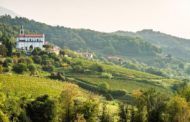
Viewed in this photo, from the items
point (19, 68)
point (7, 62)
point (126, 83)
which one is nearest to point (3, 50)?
point (7, 62)

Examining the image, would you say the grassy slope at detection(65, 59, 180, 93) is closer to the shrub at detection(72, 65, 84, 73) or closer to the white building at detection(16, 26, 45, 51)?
the shrub at detection(72, 65, 84, 73)

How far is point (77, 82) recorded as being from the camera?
133375 mm

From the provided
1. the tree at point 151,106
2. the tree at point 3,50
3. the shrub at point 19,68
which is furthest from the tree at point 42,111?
the tree at point 3,50

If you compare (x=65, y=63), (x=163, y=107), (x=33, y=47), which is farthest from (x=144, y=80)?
(x=163, y=107)

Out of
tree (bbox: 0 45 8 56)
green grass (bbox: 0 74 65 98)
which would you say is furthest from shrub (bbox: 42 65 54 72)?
green grass (bbox: 0 74 65 98)

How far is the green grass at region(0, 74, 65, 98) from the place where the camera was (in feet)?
309

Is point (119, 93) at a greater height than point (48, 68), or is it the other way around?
point (48, 68)

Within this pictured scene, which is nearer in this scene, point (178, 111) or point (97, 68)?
point (178, 111)

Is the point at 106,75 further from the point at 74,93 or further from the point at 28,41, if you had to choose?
the point at 74,93

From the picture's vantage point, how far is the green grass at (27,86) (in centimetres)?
9406

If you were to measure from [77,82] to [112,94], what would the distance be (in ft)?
37.9

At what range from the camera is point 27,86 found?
328 feet

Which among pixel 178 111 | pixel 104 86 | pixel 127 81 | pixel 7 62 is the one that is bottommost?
pixel 127 81

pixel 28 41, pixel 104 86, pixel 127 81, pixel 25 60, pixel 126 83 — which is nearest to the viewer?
pixel 104 86
